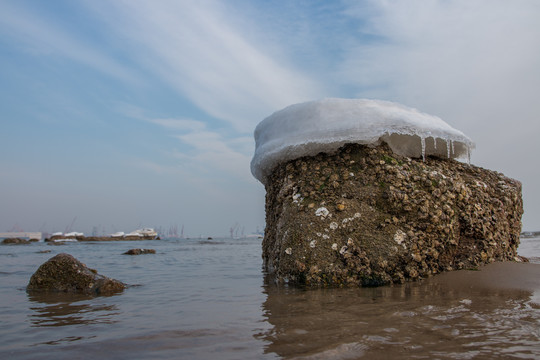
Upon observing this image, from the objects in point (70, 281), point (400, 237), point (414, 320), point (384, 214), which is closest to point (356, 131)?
point (384, 214)

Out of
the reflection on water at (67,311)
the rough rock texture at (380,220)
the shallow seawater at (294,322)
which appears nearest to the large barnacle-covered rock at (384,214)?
the rough rock texture at (380,220)

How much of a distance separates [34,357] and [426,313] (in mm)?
3091

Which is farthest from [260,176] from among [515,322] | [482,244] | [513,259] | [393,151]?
[515,322]

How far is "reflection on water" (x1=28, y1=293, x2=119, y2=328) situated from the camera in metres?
3.63

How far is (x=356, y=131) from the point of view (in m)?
5.61

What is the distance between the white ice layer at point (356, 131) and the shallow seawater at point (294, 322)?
A: 6.64 ft

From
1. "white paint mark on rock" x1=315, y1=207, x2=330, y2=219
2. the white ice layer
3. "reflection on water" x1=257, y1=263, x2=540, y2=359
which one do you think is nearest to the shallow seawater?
"reflection on water" x1=257, y1=263, x2=540, y2=359

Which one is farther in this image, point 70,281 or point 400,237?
point 70,281

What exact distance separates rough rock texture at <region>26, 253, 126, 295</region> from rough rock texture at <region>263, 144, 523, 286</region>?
97.1 inches

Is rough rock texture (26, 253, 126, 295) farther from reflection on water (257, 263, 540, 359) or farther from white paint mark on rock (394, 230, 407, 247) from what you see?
white paint mark on rock (394, 230, 407, 247)

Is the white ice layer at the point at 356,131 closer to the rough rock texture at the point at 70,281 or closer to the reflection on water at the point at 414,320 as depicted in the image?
the reflection on water at the point at 414,320

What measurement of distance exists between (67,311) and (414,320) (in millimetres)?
3501

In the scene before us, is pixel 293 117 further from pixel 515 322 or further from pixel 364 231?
pixel 515 322

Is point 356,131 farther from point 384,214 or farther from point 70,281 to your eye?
A: point 70,281
